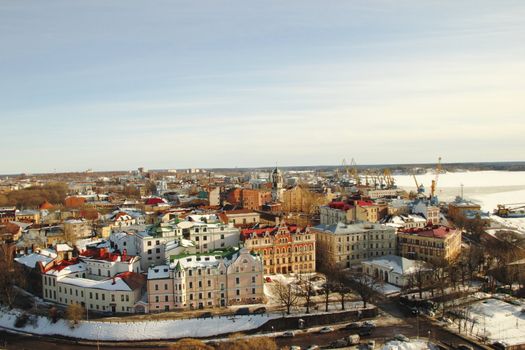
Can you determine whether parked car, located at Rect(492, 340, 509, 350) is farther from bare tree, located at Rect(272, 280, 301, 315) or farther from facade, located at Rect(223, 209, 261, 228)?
facade, located at Rect(223, 209, 261, 228)

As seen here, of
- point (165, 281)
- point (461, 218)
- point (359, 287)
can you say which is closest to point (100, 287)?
point (165, 281)

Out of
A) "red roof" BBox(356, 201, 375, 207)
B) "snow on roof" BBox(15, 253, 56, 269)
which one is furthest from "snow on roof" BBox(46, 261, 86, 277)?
"red roof" BBox(356, 201, 375, 207)

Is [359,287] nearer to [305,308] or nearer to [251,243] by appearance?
[305,308]

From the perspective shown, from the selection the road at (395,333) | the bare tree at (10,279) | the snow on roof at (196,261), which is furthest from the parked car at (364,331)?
the bare tree at (10,279)

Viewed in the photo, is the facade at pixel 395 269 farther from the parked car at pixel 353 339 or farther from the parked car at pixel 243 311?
the parked car at pixel 243 311

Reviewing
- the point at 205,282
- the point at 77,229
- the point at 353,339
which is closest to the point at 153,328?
the point at 205,282
